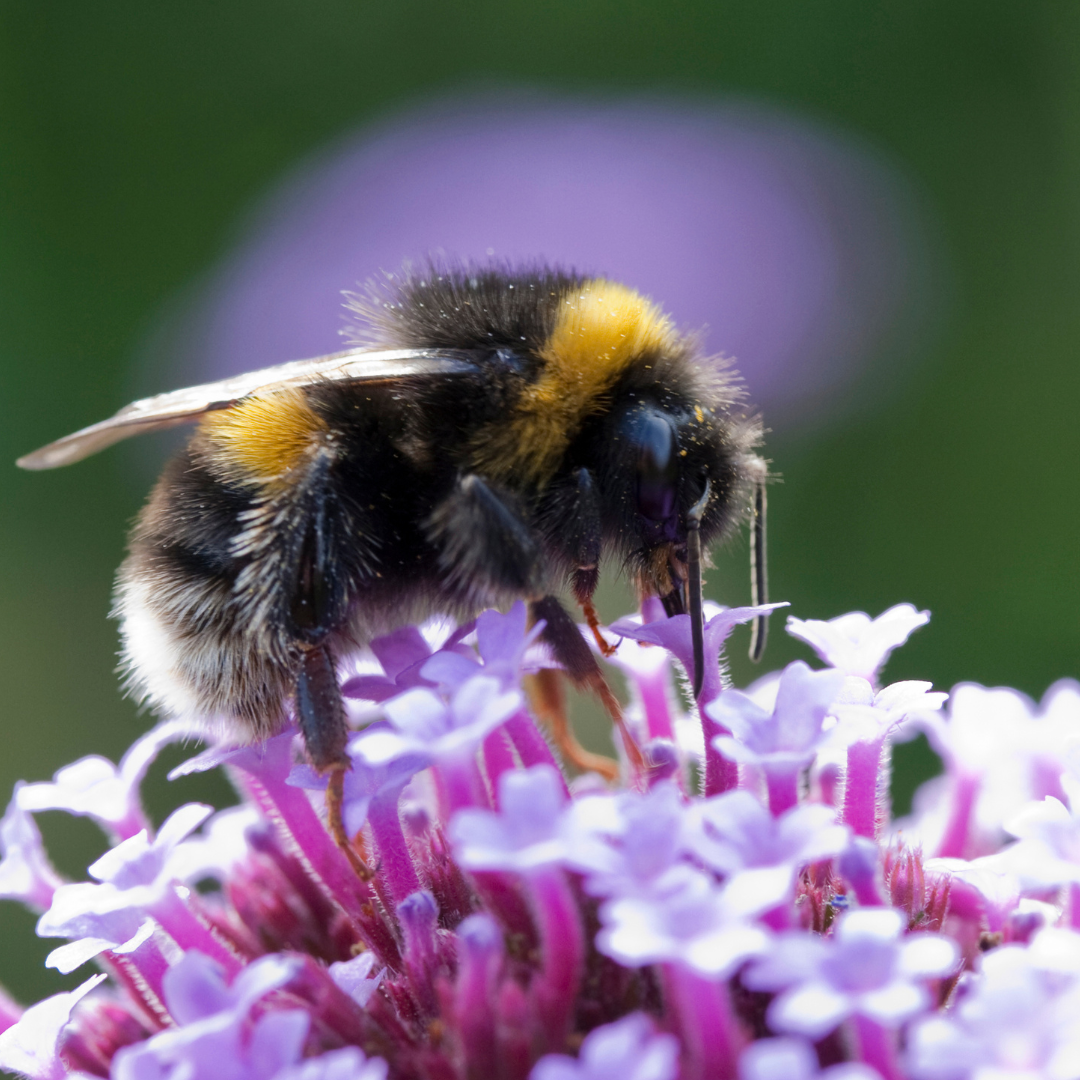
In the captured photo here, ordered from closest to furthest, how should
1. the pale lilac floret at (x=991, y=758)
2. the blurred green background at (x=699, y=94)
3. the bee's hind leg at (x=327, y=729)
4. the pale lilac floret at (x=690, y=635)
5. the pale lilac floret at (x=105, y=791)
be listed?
the bee's hind leg at (x=327, y=729)
the pale lilac floret at (x=690, y=635)
the pale lilac floret at (x=105, y=791)
the pale lilac floret at (x=991, y=758)
the blurred green background at (x=699, y=94)

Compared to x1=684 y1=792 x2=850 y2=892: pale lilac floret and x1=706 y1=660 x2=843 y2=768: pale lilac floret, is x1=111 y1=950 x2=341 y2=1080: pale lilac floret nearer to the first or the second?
x1=684 y1=792 x2=850 y2=892: pale lilac floret

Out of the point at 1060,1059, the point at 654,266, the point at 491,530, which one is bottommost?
the point at 1060,1059

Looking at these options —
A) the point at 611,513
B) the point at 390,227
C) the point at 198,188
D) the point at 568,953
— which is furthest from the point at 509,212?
the point at 568,953

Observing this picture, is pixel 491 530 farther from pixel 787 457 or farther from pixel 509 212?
pixel 509 212

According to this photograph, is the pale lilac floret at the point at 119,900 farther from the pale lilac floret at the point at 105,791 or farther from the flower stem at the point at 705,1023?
the flower stem at the point at 705,1023

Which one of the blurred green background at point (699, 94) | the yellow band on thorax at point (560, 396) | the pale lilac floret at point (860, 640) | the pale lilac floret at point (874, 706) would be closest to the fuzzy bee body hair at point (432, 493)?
the yellow band on thorax at point (560, 396)

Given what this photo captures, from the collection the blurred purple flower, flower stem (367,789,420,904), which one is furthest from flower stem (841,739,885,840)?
the blurred purple flower
